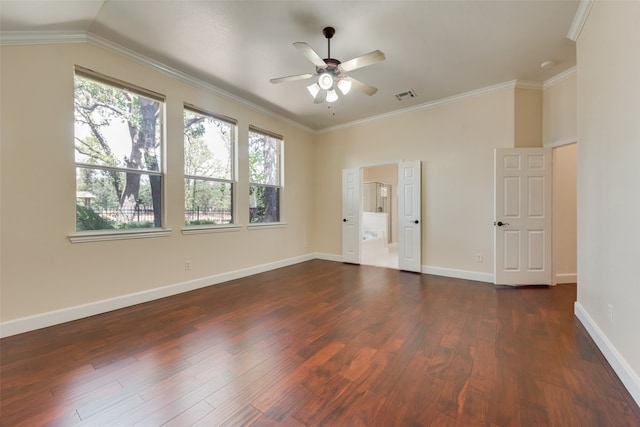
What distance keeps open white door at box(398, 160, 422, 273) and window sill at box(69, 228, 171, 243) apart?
12.6 feet

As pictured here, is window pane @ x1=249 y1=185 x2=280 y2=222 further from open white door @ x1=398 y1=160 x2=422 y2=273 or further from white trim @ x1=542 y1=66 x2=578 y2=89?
white trim @ x1=542 y1=66 x2=578 y2=89

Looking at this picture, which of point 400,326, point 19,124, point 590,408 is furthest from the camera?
point 400,326

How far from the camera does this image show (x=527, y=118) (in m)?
4.02

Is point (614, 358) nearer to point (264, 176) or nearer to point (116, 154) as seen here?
point (264, 176)

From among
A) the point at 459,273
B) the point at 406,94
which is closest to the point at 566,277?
the point at 459,273

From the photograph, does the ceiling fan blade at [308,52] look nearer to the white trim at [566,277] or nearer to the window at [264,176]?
the window at [264,176]

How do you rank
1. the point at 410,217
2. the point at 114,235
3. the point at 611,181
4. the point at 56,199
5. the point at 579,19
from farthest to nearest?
the point at 410,217, the point at 114,235, the point at 56,199, the point at 579,19, the point at 611,181

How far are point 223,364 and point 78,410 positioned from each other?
817 mm

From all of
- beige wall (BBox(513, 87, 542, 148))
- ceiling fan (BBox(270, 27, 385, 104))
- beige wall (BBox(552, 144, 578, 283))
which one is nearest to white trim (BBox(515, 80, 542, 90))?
beige wall (BBox(513, 87, 542, 148))

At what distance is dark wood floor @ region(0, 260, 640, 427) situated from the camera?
1.52 metres

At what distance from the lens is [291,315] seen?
115 inches

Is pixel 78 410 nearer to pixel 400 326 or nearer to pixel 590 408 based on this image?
pixel 400 326

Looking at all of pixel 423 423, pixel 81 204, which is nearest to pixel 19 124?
pixel 81 204

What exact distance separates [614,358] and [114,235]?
15.3 ft
